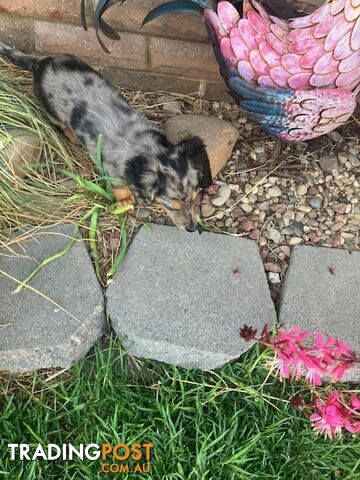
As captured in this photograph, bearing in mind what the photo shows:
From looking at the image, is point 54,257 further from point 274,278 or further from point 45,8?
point 45,8

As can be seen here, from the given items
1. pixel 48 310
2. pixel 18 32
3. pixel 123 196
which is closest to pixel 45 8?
pixel 18 32

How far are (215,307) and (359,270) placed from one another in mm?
673

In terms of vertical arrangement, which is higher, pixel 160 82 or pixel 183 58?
pixel 183 58

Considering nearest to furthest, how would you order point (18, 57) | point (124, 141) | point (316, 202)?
point (124, 141) < point (316, 202) < point (18, 57)

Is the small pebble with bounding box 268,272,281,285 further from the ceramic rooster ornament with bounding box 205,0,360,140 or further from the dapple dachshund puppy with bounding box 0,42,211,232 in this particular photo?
the ceramic rooster ornament with bounding box 205,0,360,140

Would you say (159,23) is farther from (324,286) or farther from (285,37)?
(324,286)

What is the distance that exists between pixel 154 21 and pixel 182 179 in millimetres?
898

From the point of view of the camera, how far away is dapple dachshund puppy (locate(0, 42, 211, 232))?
2277 millimetres

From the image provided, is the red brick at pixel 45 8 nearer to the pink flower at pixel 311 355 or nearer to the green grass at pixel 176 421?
the green grass at pixel 176 421

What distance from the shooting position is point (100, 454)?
201cm

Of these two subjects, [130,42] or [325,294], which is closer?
[325,294]

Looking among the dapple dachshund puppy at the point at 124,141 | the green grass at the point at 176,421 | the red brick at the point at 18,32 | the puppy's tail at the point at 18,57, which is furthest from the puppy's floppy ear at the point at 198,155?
the red brick at the point at 18,32

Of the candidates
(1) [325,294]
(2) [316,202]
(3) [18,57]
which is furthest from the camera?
(3) [18,57]

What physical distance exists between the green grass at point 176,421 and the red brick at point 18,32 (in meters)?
1.64
